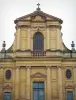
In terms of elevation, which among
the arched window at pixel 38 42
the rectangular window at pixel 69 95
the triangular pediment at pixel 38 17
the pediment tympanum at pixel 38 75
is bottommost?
the rectangular window at pixel 69 95

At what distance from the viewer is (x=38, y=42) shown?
89.7 feet

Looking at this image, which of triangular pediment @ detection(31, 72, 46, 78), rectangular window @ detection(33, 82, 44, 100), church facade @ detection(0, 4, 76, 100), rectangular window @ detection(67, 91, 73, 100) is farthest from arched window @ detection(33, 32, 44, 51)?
rectangular window @ detection(67, 91, 73, 100)

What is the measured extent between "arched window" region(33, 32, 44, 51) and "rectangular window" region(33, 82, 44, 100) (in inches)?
140

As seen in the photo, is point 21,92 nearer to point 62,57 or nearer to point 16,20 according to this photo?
point 62,57

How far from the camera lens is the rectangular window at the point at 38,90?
25922 millimetres

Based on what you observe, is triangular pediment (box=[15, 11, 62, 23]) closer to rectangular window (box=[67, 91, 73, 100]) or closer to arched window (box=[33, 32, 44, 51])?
arched window (box=[33, 32, 44, 51])

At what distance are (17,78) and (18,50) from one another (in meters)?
2.82

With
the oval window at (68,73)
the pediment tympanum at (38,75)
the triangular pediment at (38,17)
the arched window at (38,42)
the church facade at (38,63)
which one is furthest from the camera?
the triangular pediment at (38,17)

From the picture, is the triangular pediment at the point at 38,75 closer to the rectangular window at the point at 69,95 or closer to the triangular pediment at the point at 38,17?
the rectangular window at the point at 69,95

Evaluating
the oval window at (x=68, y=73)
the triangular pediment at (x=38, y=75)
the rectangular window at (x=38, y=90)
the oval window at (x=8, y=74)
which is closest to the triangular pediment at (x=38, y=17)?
the oval window at (x=68, y=73)

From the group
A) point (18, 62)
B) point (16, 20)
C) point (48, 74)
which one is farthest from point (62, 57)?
point (16, 20)

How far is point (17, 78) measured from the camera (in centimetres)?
2588

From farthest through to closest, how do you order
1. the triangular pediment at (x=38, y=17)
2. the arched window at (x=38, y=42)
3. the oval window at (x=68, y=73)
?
the triangular pediment at (x=38, y=17) → the arched window at (x=38, y=42) → the oval window at (x=68, y=73)

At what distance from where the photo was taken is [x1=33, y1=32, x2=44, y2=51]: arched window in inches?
1067
